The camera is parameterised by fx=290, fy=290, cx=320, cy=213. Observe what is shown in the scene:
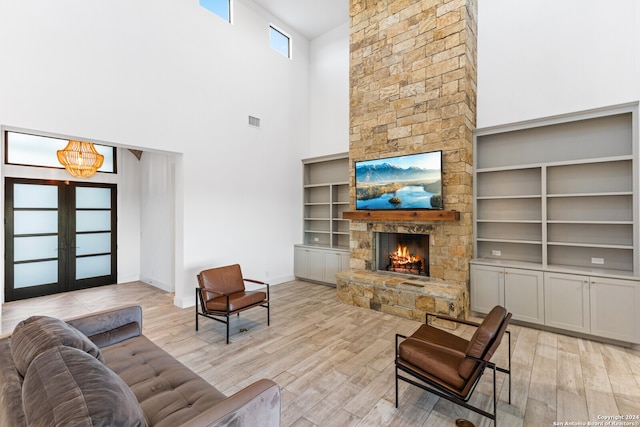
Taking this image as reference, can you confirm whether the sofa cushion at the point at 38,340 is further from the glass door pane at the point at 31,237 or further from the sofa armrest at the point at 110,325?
the glass door pane at the point at 31,237

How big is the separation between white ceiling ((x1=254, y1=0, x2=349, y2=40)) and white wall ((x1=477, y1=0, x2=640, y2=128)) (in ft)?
9.34

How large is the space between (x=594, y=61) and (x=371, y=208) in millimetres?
3486

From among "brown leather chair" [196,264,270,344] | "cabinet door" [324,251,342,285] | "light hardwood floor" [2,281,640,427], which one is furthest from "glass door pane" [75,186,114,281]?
"cabinet door" [324,251,342,285]

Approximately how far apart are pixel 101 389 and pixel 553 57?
5.71 m

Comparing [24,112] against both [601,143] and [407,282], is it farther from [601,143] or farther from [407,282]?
[601,143]

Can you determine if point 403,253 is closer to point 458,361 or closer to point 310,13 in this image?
point 458,361

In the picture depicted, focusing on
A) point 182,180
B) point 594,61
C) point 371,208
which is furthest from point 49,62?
point 594,61

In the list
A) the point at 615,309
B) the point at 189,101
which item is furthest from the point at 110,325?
the point at 615,309

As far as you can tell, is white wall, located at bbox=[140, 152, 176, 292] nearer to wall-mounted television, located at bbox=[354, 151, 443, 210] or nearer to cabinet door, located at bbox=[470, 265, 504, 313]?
wall-mounted television, located at bbox=[354, 151, 443, 210]

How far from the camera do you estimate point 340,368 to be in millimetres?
2906

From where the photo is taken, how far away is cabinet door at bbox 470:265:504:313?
405 cm

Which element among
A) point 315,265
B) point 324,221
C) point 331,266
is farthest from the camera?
point 324,221

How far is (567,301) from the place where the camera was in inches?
141

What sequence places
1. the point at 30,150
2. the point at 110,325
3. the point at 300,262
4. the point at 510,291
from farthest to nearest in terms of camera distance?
the point at 300,262 → the point at 30,150 → the point at 510,291 → the point at 110,325
